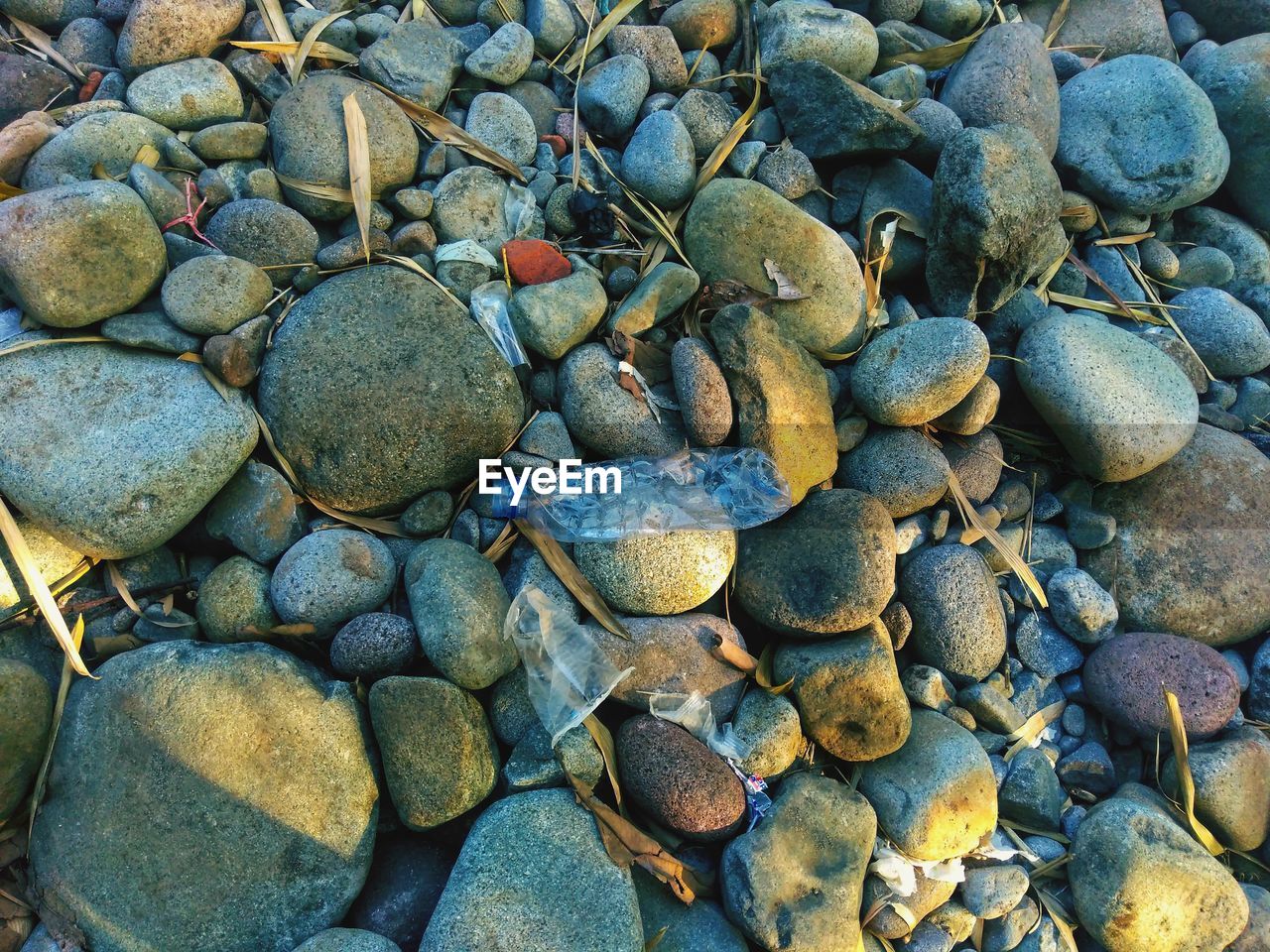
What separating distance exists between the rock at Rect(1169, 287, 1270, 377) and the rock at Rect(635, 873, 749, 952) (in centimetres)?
382

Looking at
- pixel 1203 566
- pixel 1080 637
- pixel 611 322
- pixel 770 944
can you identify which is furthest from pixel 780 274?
pixel 770 944

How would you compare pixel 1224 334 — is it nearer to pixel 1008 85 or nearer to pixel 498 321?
pixel 1008 85

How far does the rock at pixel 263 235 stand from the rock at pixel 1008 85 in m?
3.47

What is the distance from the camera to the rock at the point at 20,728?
8.05ft

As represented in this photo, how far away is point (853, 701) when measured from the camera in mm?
2975

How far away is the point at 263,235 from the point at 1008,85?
380 cm

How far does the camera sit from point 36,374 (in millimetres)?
2869

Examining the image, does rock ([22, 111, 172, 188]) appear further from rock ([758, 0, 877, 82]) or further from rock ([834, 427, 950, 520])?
rock ([834, 427, 950, 520])

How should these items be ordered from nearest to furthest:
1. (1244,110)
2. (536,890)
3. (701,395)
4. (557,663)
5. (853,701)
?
(536,890), (557,663), (853,701), (701,395), (1244,110)

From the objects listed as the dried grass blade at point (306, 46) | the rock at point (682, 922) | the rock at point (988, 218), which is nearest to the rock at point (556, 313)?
the dried grass blade at point (306, 46)

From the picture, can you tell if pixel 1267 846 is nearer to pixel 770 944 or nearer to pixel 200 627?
pixel 770 944

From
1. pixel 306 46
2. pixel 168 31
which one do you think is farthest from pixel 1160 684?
pixel 168 31

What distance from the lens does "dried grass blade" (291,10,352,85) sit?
12.2ft

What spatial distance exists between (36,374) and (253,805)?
177 centimetres
